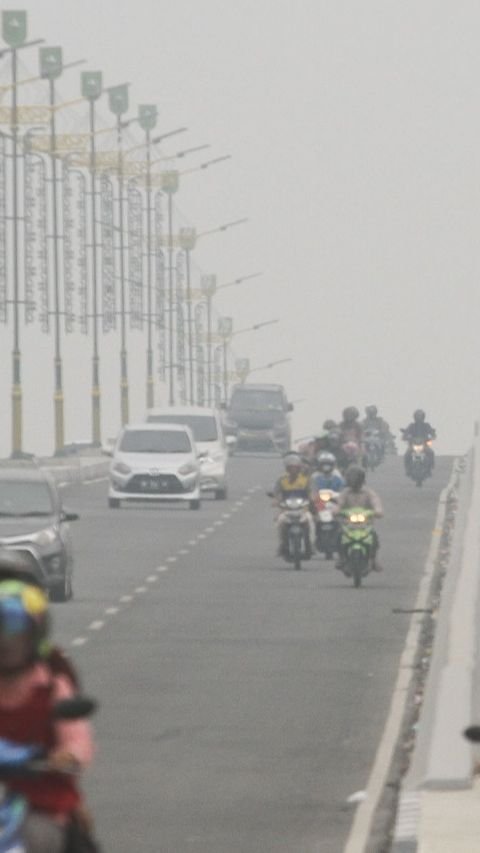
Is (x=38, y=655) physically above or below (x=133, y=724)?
above

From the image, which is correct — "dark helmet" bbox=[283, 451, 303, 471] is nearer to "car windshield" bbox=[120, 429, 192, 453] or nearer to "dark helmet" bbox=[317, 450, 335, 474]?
"dark helmet" bbox=[317, 450, 335, 474]

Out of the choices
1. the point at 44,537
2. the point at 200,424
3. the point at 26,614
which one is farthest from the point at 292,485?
the point at 26,614

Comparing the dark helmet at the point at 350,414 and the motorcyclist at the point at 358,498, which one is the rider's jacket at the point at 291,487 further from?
the dark helmet at the point at 350,414

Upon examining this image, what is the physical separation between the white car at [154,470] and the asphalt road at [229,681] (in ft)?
26.4

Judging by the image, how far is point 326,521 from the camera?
42.7 m

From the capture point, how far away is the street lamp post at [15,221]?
72.9 metres

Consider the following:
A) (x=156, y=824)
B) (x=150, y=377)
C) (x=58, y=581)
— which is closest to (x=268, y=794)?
(x=156, y=824)

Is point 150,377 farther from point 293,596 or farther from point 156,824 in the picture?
point 156,824

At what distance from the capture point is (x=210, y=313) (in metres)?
→ 172

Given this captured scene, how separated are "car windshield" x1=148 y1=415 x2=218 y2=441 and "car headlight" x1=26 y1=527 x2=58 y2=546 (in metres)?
32.3

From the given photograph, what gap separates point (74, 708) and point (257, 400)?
89.8 m

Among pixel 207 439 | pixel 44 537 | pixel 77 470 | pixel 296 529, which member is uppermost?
pixel 207 439

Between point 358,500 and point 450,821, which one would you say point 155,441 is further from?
point 450,821

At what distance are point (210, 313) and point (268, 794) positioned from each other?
15507 cm
